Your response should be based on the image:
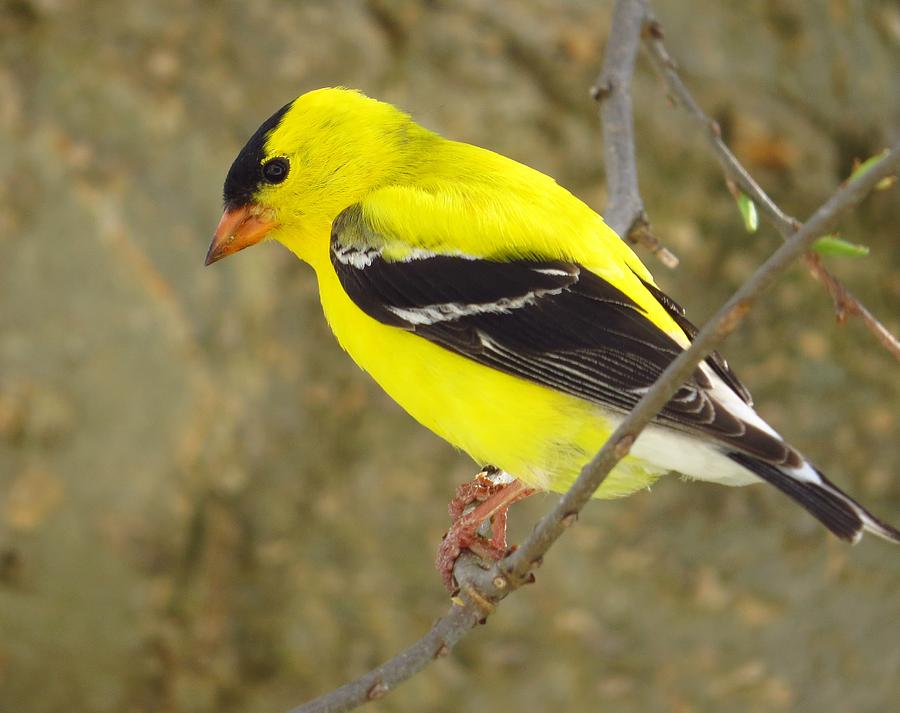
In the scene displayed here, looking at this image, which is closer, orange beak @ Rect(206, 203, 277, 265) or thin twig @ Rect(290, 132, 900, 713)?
thin twig @ Rect(290, 132, 900, 713)

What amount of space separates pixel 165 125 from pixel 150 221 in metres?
0.40

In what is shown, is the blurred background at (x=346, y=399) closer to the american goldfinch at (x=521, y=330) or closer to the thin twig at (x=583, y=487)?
the american goldfinch at (x=521, y=330)

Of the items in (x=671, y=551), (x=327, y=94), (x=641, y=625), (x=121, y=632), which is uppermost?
(x=327, y=94)

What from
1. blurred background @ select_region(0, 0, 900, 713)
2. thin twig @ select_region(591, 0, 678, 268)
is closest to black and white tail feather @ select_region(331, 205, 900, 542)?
thin twig @ select_region(591, 0, 678, 268)

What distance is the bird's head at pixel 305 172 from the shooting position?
9.04 feet

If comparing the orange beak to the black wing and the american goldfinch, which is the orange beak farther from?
the black wing

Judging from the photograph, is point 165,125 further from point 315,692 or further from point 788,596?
point 788,596

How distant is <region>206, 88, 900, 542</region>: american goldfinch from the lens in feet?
7.12

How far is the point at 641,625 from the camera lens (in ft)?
15.8

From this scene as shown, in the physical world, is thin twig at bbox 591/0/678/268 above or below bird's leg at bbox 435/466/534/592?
above

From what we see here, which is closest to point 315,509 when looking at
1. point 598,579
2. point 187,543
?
point 187,543

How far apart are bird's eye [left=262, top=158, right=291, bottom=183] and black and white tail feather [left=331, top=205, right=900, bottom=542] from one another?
0.34 metres

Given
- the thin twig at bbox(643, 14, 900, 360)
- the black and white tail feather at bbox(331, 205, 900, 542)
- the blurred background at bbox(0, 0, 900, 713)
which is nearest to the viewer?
the thin twig at bbox(643, 14, 900, 360)

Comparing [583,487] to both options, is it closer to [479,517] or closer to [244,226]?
[479,517]
